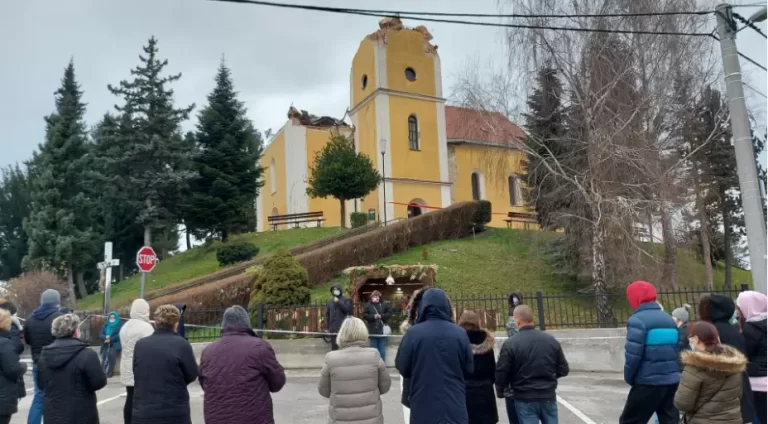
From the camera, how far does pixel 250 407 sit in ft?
13.5

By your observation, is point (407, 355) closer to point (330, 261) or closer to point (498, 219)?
point (330, 261)

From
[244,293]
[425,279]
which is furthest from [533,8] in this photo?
[244,293]

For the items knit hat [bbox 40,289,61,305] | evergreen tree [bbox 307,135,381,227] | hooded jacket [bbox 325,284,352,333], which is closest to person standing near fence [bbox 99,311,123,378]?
hooded jacket [bbox 325,284,352,333]

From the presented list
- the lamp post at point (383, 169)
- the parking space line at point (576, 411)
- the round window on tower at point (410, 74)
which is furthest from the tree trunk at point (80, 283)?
the parking space line at point (576, 411)

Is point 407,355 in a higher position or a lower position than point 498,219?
lower

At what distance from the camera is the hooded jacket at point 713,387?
3.92 metres

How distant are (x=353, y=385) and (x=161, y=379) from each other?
60.7 inches

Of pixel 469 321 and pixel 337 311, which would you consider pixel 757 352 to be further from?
pixel 337 311

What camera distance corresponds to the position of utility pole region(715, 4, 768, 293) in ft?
25.0

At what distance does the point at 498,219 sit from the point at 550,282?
57.1ft

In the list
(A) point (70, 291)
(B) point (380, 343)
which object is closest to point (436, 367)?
(B) point (380, 343)

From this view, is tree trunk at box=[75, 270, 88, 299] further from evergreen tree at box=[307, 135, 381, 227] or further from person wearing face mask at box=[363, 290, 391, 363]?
Result: person wearing face mask at box=[363, 290, 391, 363]

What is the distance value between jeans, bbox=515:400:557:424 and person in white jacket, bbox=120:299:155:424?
3.96m

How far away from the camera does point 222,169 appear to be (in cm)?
3206
